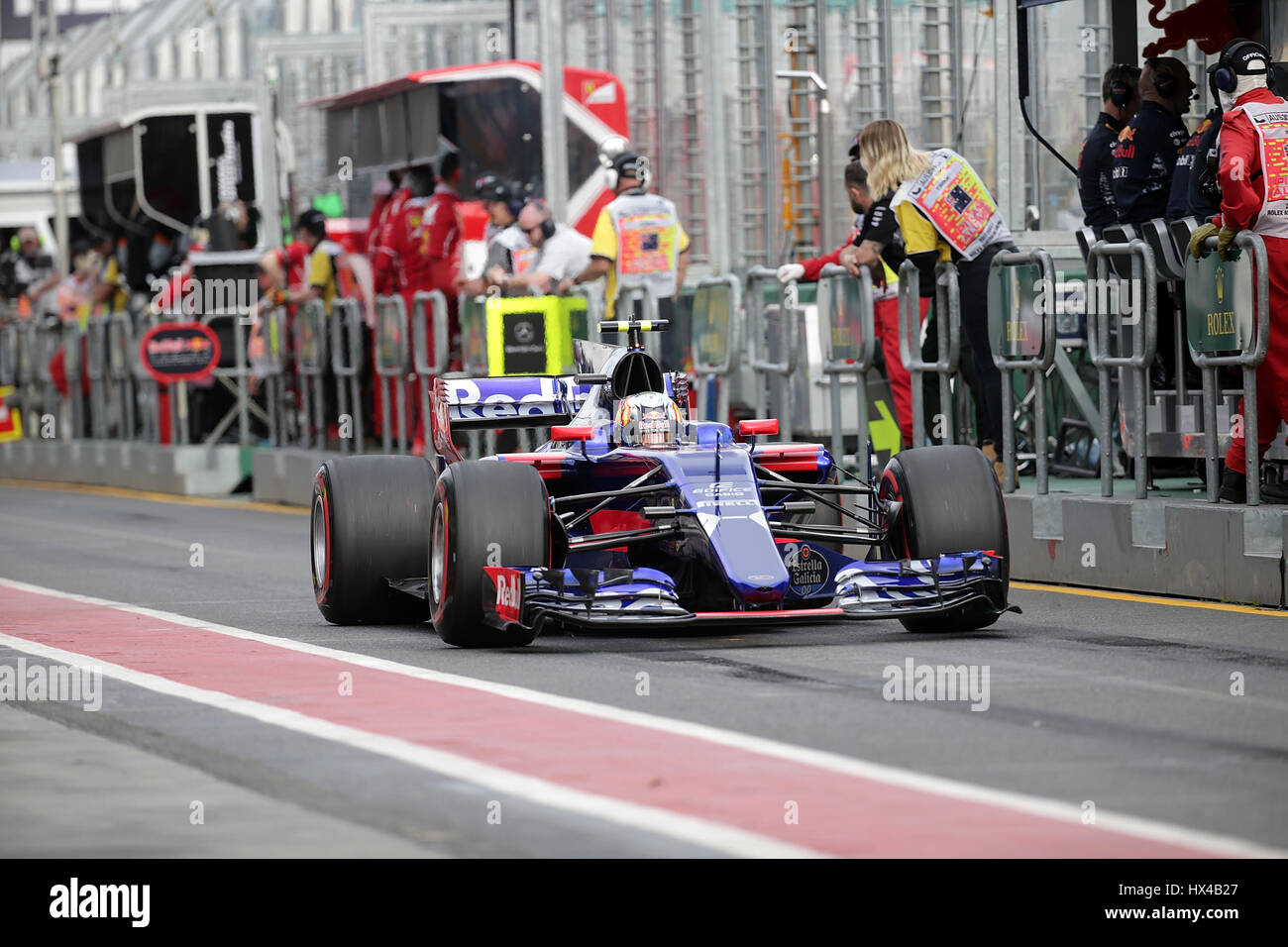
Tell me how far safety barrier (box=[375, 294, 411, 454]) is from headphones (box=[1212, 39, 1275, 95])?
358 inches

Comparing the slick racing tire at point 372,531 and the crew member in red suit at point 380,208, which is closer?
the slick racing tire at point 372,531

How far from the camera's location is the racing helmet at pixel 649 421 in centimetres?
1084

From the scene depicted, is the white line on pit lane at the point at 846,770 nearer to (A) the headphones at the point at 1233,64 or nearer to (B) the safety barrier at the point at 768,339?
(A) the headphones at the point at 1233,64

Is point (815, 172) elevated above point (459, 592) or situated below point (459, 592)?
above

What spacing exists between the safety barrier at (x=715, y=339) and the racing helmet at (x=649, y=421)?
544 centimetres

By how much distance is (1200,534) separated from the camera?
464 inches

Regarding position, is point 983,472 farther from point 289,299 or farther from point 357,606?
point 289,299

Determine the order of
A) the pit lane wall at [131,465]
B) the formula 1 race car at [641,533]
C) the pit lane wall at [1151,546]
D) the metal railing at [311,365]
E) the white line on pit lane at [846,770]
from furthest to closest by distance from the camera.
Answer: the pit lane wall at [131,465] < the metal railing at [311,365] < the pit lane wall at [1151,546] < the formula 1 race car at [641,533] < the white line on pit lane at [846,770]

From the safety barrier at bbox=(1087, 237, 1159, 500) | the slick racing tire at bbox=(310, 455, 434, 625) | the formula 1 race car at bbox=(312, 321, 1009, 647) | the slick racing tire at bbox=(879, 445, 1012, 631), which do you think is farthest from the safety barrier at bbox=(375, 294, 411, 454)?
the slick racing tire at bbox=(879, 445, 1012, 631)

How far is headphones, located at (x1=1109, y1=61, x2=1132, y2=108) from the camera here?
14.4 m

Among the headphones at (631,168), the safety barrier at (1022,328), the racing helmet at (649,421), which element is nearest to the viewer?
the racing helmet at (649,421)

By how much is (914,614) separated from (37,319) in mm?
21009

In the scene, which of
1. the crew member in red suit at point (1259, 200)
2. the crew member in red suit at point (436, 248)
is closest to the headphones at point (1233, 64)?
the crew member in red suit at point (1259, 200)

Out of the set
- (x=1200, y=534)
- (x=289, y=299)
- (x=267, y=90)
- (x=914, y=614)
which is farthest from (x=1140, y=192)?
(x=267, y=90)
